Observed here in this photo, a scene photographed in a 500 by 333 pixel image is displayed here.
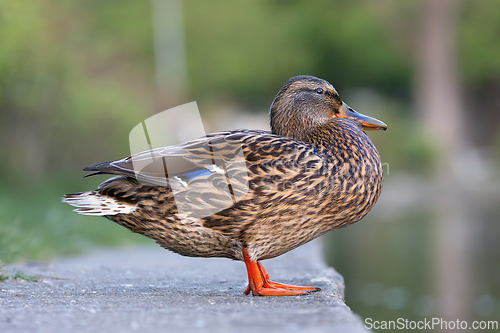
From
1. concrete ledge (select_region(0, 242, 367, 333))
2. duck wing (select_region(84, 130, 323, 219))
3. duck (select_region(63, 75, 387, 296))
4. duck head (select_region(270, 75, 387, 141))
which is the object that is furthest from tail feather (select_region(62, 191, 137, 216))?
duck head (select_region(270, 75, 387, 141))

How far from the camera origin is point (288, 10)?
23812mm

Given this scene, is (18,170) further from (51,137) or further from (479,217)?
(479,217)

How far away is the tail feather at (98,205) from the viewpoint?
296 cm

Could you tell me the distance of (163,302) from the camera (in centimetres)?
259

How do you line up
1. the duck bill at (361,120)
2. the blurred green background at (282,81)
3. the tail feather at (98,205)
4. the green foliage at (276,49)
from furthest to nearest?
the green foliage at (276,49) → the blurred green background at (282,81) → the duck bill at (361,120) → the tail feather at (98,205)

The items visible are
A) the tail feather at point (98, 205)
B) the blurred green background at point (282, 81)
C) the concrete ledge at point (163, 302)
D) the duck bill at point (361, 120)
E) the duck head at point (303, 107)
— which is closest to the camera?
the concrete ledge at point (163, 302)

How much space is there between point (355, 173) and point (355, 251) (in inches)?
196

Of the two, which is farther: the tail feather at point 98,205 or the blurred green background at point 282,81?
the blurred green background at point 282,81

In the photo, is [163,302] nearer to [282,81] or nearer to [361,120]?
[361,120]

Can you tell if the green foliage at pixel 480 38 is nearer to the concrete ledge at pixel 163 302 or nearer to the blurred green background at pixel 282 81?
the blurred green background at pixel 282 81

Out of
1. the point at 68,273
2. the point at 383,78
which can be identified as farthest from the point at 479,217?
the point at 383,78

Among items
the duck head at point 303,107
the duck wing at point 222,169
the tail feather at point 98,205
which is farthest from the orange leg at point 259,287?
the duck head at point 303,107

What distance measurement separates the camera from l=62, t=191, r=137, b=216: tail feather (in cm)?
296

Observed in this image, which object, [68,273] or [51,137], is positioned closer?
[68,273]
